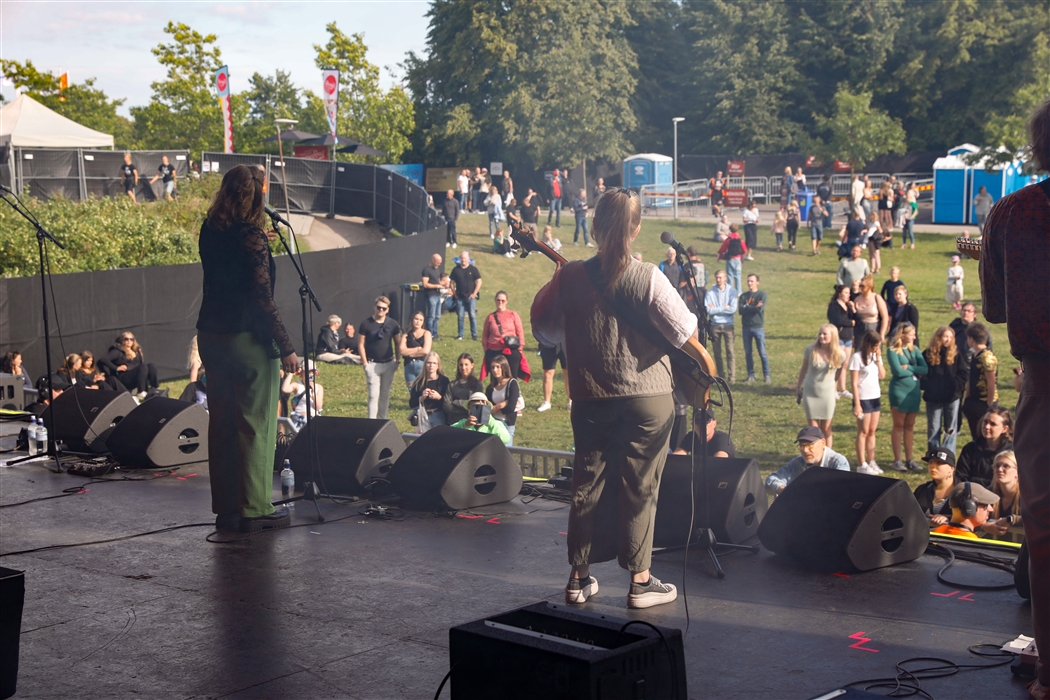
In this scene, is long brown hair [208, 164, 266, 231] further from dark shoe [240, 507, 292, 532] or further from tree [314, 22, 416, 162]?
tree [314, 22, 416, 162]

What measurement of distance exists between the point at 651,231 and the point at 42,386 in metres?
21.2

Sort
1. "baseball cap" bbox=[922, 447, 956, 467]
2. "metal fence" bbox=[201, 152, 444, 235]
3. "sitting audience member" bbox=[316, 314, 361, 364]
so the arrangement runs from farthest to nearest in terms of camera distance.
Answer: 1. "metal fence" bbox=[201, 152, 444, 235]
2. "sitting audience member" bbox=[316, 314, 361, 364]
3. "baseball cap" bbox=[922, 447, 956, 467]

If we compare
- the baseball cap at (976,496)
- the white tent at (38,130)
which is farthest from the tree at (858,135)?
the baseball cap at (976,496)

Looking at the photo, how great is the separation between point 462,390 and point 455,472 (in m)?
4.14

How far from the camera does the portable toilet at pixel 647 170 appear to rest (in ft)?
133

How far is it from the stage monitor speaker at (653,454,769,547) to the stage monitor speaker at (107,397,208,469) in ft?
13.7

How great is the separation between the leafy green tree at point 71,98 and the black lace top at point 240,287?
39772mm

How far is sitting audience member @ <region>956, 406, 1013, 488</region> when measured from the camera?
7730 mm

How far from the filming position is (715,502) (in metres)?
5.48

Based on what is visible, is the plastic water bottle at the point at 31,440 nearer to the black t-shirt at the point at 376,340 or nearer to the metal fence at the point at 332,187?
the black t-shirt at the point at 376,340

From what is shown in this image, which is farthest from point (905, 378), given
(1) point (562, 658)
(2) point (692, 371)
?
(1) point (562, 658)

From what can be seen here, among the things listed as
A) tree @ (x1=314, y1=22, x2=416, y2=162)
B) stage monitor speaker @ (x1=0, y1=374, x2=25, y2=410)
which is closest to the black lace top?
stage monitor speaker @ (x1=0, y1=374, x2=25, y2=410)

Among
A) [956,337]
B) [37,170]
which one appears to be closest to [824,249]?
[956,337]

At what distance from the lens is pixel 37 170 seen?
26.4 metres
